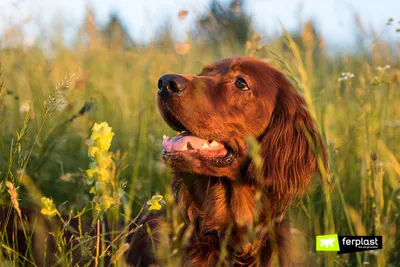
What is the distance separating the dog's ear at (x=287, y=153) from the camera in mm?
2539

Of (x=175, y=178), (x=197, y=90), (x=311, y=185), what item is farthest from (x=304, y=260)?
(x=197, y=90)

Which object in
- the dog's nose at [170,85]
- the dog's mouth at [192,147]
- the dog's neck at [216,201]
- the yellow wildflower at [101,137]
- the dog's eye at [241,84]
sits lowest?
the dog's neck at [216,201]

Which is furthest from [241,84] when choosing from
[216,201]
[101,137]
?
[101,137]

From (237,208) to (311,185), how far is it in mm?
391

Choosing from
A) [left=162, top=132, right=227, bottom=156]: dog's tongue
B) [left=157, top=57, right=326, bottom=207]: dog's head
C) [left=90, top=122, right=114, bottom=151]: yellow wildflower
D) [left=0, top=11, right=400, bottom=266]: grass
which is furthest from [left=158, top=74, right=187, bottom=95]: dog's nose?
[left=90, top=122, right=114, bottom=151]: yellow wildflower

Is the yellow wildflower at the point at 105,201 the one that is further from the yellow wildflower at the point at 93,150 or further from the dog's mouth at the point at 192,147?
the dog's mouth at the point at 192,147

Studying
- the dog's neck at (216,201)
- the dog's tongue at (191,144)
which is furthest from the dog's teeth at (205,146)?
the dog's neck at (216,201)

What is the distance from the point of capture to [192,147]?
246 centimetres

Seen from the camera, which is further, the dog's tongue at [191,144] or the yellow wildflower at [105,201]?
the dog's tongue at [191,144]

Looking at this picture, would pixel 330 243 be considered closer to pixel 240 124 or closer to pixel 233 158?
pixel 233 158

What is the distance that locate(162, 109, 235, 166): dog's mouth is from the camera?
240 centimetres

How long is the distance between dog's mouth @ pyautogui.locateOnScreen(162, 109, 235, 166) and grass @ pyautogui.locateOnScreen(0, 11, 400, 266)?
4.4 inches

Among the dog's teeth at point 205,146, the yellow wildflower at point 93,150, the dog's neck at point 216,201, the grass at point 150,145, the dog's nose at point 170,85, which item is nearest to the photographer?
the yellow wildflower at point 93,150

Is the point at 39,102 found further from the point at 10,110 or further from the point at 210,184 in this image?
the point at 210,184
